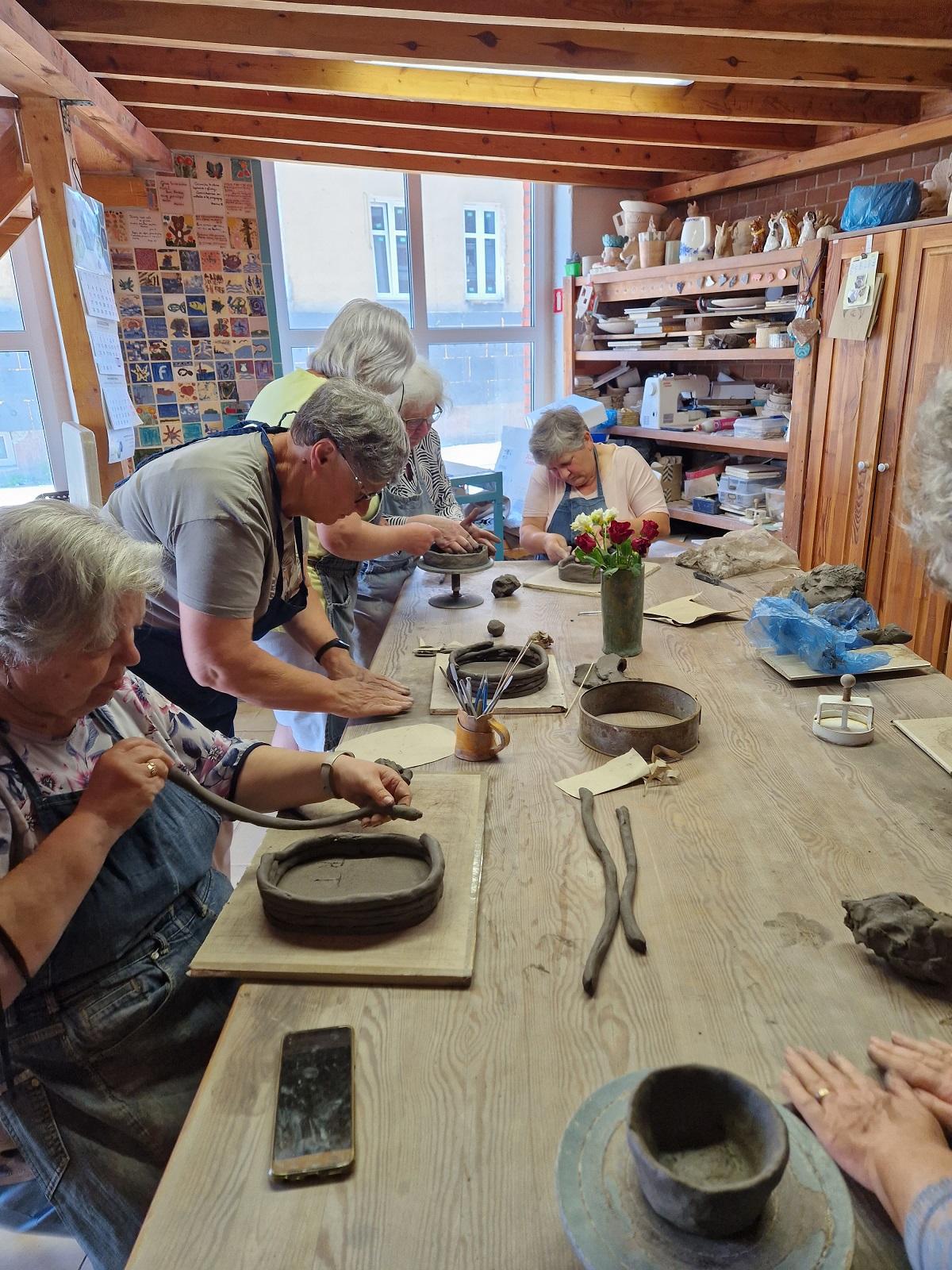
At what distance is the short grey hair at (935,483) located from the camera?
1.31 metres

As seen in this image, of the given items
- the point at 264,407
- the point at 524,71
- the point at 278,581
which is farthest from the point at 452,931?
the point at 524,71

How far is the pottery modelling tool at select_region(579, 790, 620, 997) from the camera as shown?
3.38 ft

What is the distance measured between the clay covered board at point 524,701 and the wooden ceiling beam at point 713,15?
2132 mm

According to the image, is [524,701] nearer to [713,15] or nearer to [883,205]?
[713,15]

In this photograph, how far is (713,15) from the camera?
273 cm

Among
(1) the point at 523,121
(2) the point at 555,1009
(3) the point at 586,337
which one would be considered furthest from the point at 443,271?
(2) the point at 555,1009

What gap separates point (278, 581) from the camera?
2.04m

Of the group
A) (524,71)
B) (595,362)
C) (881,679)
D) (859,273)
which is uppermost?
(524,71)

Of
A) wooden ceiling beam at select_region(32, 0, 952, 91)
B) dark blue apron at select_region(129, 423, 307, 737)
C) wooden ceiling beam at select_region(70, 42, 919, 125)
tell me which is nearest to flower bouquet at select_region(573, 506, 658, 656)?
dark blue apron at select_region(129, 423, 307, 737)

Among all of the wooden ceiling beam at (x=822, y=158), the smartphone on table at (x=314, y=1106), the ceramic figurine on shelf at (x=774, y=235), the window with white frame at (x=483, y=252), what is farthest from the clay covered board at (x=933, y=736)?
the window with white frame at (x=483, y=252)

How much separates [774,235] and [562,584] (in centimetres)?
251

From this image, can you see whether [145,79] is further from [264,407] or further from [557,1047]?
[557,1047]

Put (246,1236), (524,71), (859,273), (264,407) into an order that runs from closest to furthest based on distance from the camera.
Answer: (246,1236), (264,407), (524,71), (859,273)

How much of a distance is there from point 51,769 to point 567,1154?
851 mm
